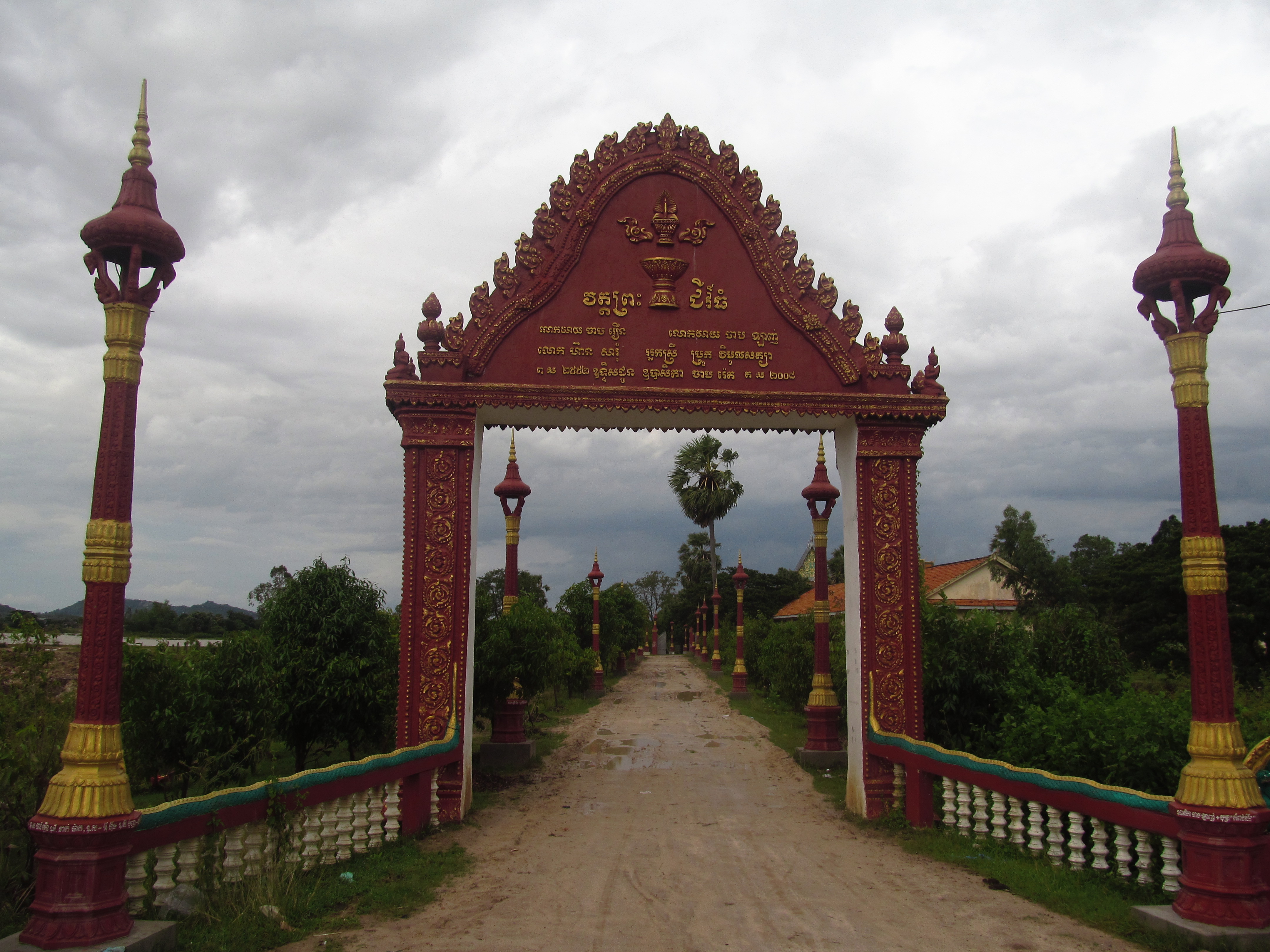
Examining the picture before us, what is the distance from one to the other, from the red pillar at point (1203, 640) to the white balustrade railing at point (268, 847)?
5.99m

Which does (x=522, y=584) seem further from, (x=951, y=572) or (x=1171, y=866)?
(x=1171, y=866)

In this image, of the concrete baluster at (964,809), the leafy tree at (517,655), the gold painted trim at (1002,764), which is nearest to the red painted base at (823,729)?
the gold painted trim at (1002,764)

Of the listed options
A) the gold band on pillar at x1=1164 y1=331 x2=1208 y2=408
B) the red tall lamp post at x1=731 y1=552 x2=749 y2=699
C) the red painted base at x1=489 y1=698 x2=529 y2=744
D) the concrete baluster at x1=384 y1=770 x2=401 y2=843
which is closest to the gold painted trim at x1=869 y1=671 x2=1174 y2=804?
the gold band on pillar at x1=1164 y1=331 x2=1208 y2=408

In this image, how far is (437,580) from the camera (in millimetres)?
9180

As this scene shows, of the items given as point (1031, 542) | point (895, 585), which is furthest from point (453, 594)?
point (1031, 542)

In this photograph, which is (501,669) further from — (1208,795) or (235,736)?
(1208,795)

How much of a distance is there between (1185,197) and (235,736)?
9.92 metres

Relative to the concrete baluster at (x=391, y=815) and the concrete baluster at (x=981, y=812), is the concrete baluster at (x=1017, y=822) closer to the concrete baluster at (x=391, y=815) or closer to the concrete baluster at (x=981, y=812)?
the concrete baluster at (x=981, y=812)

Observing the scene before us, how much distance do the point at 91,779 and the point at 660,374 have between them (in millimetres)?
6398

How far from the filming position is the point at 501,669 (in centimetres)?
1288

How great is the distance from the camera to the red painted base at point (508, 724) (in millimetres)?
13523

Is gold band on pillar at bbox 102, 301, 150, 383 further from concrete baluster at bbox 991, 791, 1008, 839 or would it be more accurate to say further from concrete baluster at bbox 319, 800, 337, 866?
concrete baluster at bbox 991, 791, 1008, 839

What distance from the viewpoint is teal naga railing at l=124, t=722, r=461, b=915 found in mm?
5355

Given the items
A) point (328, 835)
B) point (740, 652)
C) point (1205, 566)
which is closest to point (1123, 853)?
point (1205, 566)
